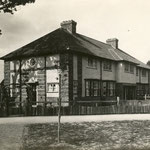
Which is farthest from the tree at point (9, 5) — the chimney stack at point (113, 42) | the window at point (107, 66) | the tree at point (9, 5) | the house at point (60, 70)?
the chimney stack at point (113, 42)

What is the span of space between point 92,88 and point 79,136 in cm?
1841

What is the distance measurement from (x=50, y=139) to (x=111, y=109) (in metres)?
10.9

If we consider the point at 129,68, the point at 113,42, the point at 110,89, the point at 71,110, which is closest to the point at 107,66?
the point at 110,89

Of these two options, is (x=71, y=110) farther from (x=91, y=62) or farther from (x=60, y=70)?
(x=91, y=62)

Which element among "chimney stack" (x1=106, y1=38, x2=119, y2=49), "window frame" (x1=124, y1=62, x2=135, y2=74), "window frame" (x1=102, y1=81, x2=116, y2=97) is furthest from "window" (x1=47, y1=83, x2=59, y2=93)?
"chimney stack" (x1=106, y1=38, x2=119, y2=49)

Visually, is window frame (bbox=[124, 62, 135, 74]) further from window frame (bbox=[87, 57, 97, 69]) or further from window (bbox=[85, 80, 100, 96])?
window frame (bbox=[87, 57, 97, 69])

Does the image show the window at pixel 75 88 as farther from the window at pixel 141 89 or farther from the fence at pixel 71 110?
the window at pixel 141 89

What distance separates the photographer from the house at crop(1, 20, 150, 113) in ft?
93.0

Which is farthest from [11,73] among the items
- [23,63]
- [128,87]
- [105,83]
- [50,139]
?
[50,139]

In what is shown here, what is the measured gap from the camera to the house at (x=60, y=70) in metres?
28.4

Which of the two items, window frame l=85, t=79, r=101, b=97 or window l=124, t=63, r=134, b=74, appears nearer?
window frame l=85, t=79, r=101, b=97

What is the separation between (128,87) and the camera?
4075 cm

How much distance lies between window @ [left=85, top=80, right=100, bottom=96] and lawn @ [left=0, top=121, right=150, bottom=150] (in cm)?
1406

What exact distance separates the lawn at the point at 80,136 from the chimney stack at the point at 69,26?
1819cm
